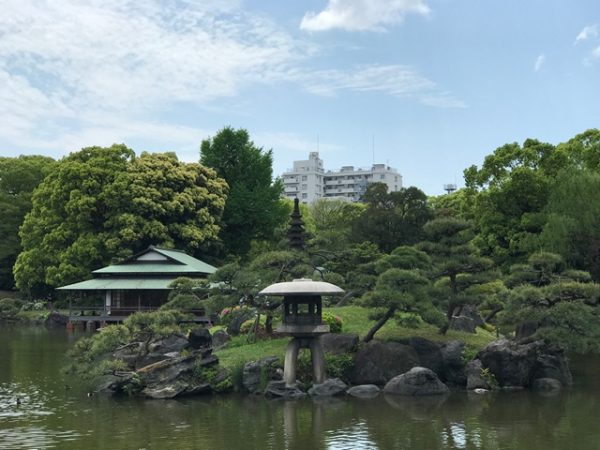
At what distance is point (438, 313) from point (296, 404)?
6.00 metres

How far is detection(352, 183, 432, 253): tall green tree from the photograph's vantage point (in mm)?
45375

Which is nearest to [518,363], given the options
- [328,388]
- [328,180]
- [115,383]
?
[328,388]

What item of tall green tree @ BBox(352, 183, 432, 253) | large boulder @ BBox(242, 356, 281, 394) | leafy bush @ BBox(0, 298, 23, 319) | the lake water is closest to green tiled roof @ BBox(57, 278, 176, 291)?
leafy bush @ BBox(0, 298, 23, 319)

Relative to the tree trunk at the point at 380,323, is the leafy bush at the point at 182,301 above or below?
above

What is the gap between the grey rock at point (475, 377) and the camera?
23.8 metres

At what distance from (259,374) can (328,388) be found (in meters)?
2.46

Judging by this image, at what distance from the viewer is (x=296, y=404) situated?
21.8m

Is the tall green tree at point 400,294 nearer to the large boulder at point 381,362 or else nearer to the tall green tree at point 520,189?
the large boulder at point 381,362

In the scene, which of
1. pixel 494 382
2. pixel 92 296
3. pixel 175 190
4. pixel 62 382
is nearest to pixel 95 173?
pixel 175 190

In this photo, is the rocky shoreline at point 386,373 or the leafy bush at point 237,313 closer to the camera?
the rocky shoreline at point 386,373

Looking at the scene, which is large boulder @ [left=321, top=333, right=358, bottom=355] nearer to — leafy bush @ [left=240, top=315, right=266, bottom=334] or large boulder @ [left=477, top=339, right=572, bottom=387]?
large boulder @ [left=477, top=339, right=572, bottom=387]

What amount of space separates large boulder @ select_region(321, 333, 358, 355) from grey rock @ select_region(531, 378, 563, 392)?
633cm

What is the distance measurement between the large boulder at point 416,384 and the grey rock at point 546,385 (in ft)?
10.9

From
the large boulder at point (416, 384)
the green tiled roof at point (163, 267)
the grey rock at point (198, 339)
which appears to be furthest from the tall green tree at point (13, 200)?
the large boulder at point (416, 384)
